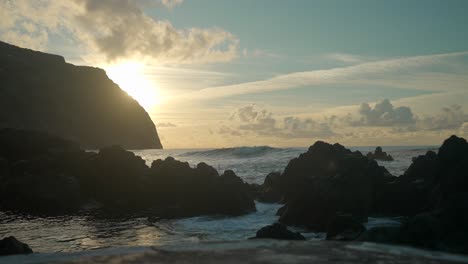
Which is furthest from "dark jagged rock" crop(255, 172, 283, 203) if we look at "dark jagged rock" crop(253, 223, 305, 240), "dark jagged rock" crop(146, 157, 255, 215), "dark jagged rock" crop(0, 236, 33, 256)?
"dark jagged rock" crop(0, 236, 33, 256)

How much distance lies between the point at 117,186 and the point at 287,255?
24.4 meters

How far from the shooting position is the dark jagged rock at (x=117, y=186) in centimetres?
2970

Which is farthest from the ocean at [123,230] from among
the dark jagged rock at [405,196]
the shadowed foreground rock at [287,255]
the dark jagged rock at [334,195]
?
the shadowed foreground rock at [287,255]

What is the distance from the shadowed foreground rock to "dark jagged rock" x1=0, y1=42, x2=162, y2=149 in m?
116

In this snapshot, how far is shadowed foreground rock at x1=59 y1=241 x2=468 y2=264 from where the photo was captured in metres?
12.7

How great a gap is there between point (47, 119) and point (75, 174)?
376ft

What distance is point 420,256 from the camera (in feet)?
45.4

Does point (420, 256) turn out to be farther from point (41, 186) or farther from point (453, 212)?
point (41, 186)

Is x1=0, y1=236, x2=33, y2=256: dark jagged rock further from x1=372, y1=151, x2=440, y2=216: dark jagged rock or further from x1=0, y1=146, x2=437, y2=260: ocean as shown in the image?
x1=372, y1=151, x2=440, y2=216: dark jagged rock

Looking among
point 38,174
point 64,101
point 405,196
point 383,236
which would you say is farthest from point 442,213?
point 64,101

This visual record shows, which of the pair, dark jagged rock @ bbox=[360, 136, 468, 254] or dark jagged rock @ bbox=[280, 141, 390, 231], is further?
dark jagged rock @ bbox=[280, 141, 390, 231]

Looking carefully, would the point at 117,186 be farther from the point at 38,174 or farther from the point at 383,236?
the point at 383,236

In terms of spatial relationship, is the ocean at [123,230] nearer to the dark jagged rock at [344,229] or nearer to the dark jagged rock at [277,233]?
the dark jagged rock at [344,229]

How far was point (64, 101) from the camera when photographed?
156125 millimetres
